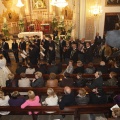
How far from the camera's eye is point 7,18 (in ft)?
58.6

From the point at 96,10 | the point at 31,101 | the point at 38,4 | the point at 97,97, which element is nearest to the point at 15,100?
the point at 31,101

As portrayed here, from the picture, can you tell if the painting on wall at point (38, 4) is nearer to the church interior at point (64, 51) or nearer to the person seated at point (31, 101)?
the church interior at point (64, 51)

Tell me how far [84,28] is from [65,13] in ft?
14.4

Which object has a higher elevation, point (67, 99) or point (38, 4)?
point (38, 4)

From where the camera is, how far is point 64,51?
1148 centimetres

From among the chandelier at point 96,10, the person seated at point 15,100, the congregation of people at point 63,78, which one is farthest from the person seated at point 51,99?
the chandelier at point 96,10

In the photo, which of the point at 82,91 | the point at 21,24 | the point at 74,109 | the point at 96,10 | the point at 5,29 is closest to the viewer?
the point at 74,109

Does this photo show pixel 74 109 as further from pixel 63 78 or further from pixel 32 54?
pixel 32 54

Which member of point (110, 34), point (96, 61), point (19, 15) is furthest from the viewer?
point (19, 15)

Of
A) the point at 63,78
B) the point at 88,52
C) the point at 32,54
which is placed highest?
the point at 88,52

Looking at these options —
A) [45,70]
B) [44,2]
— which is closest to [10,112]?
[45,70]

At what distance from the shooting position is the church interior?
615 centimetres

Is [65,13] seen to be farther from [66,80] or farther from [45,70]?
[66,80]

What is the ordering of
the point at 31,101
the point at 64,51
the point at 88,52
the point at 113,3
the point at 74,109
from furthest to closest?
the point at 113,3, the point at 64,51, the point at 88,52, the point at 31,101, the point at 74,109
